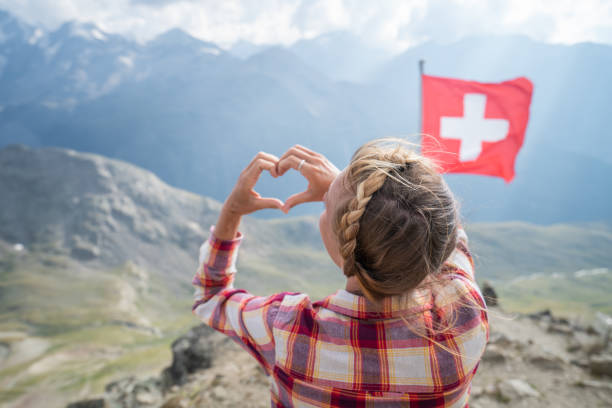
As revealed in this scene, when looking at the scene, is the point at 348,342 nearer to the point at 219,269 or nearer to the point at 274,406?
the point at 274,406

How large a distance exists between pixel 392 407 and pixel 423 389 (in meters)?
0.19

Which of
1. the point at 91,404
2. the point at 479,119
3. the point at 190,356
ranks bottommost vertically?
the point at 91,404

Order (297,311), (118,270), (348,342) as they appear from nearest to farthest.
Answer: (348,342) → (297,311) → (118,270)

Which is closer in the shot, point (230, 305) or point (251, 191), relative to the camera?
point (230, 305)

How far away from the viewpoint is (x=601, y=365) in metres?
8.54

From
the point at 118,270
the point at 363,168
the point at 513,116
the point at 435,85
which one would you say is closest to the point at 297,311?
the point at 363,168

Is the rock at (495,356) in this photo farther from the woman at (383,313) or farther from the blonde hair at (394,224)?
the blonde hair at (394,224)

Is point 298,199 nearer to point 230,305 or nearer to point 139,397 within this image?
point 230,305

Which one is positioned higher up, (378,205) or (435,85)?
(435,85)

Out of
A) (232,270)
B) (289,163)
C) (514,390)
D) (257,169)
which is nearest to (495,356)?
(514,390)

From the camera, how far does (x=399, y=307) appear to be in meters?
1.84

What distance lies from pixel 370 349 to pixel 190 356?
50.2 ft

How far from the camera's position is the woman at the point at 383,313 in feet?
5.59

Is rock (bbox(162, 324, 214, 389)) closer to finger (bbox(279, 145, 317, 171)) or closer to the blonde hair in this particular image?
finger (bbox(279, 145, 317, 171))
